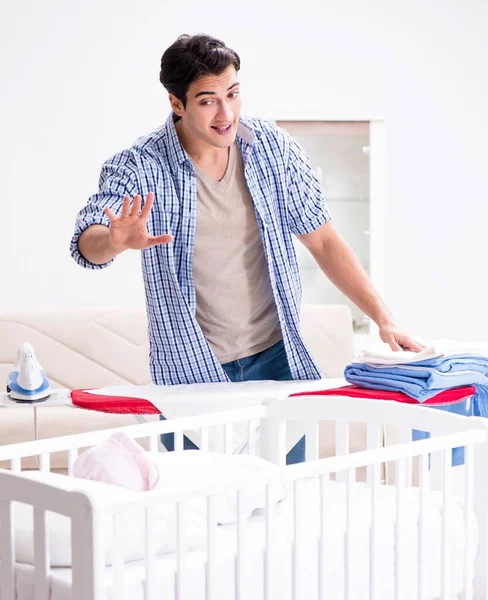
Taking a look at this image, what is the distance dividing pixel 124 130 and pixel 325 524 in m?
2.92

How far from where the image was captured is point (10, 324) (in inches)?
144

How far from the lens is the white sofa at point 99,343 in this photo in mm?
3633

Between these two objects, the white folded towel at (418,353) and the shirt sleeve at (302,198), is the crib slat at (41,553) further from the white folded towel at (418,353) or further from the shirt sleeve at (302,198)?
the shirt sleeve at (302,198)

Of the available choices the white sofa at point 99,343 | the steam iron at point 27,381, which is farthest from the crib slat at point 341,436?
the white sofa at point 99,343

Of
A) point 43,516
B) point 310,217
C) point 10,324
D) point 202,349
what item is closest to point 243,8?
point 10,324

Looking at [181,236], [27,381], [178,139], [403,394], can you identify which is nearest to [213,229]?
[181,236]

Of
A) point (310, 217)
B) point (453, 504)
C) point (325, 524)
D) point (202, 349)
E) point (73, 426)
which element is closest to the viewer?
point (325, 524)

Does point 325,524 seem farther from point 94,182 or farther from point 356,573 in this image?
point 94,182

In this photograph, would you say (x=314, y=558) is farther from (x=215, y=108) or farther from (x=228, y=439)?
(x=215, y=108)

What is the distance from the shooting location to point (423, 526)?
62.0 inches

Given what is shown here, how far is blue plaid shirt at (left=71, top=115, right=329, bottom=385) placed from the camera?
2.02 metres

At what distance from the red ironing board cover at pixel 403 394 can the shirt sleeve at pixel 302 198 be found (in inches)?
15.5

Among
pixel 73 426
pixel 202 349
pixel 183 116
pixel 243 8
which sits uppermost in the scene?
pixel 243 8

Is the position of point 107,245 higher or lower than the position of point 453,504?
higher
